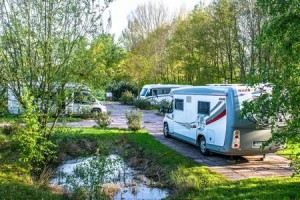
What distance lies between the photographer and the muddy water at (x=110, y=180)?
7895 millimetres

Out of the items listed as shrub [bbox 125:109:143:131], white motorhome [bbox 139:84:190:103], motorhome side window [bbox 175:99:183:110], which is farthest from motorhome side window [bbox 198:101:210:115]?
white motorhome [bbox 139:84:190:103]

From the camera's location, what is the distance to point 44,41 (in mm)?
8742

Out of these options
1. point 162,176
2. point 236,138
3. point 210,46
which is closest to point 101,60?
point 162,176

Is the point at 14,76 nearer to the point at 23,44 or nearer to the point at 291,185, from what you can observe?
the point at 23,44

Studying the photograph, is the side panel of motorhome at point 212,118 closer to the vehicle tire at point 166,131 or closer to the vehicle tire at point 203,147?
the vehicle tire at point 203,147

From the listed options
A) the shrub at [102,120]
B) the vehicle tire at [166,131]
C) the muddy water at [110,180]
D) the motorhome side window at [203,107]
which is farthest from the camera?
the shrub at [102,120]

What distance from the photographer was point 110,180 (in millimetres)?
9047

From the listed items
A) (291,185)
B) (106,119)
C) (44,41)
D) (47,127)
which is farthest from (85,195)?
(106,119)

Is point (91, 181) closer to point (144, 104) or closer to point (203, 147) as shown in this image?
point (203, 147)

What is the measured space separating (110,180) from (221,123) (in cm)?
344

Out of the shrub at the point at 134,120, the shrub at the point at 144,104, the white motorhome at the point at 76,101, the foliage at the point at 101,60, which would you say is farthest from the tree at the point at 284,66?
the shrub at the point at 144,104

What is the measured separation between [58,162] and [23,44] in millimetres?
4327

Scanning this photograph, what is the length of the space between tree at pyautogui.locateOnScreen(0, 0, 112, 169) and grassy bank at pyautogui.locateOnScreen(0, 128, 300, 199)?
3.78ft

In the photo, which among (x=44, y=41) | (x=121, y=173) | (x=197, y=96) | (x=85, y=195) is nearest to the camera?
(x=85, y=195)
